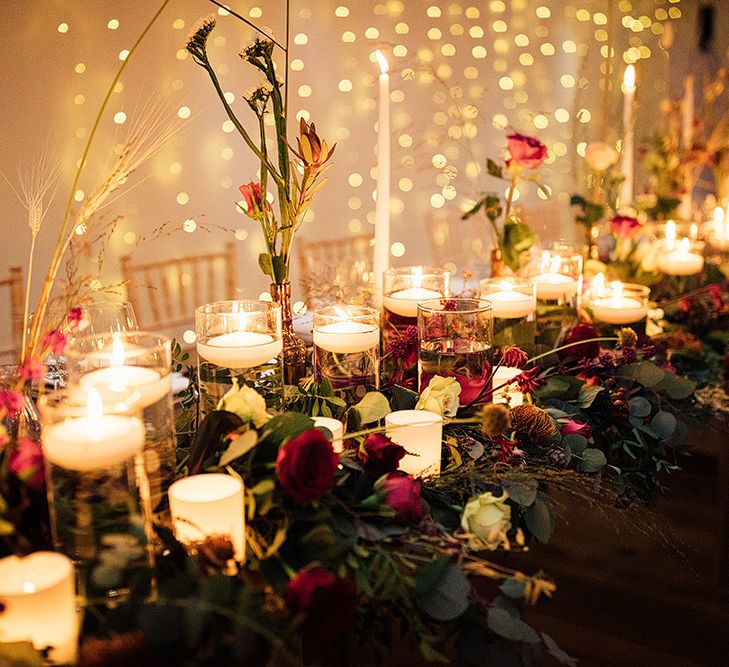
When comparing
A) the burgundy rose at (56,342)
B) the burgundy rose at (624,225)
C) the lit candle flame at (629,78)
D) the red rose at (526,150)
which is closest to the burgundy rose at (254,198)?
the burgundy rose at (56,342)

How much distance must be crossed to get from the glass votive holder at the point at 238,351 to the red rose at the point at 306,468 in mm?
267

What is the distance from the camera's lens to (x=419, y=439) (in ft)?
3.18

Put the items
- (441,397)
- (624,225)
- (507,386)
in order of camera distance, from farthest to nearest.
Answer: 1. (624,225)
2. (507,386)
3. (441,397)

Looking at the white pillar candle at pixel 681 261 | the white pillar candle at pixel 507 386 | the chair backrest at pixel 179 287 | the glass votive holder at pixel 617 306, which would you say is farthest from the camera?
the chair backrest at pixel 179 287

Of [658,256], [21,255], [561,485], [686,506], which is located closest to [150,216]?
[21,255]

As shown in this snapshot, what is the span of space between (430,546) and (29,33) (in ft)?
7.96

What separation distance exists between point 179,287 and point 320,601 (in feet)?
8.43

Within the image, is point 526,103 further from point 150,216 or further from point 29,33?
point 29,33

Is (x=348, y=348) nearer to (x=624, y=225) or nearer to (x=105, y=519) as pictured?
(x=105, y=519)

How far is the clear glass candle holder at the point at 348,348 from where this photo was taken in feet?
3.67

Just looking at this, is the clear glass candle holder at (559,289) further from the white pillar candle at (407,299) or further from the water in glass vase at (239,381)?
the water in glass vase at (239,381)

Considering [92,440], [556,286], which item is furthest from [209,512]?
[556,286]

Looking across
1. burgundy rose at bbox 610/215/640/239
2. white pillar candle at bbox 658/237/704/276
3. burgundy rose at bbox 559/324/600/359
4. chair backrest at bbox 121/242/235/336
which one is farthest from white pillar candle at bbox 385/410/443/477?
chair backrest at bbox 121/242/235/336

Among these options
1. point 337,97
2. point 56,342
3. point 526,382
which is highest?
point 337,97
